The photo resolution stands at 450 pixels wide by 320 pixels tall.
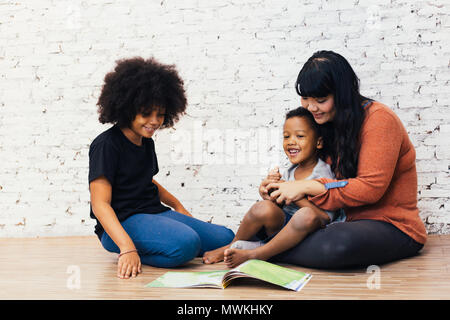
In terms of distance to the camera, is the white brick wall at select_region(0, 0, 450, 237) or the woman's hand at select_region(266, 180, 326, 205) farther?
the white brick wall at select_region(0, 0, 450, 237)

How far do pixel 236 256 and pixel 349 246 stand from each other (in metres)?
0.42

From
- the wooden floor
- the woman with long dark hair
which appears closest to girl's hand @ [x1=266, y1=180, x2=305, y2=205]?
the woman with long dark hair

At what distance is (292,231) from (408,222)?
0.50 m

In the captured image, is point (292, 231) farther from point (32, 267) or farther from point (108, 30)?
point (108, 30)

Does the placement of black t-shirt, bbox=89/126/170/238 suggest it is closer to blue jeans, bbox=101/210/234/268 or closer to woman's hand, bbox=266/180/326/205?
blue jeans, bbox=101/210/234/268

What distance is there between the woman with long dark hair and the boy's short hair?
59 cm

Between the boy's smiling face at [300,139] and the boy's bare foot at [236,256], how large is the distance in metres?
0.47

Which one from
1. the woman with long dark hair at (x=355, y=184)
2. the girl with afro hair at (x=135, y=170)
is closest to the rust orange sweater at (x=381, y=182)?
the woman with long dark hair at (x=355, y=184)

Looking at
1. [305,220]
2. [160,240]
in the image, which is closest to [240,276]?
[305,220]

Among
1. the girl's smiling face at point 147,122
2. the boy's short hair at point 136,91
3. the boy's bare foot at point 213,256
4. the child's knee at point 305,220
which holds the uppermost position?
the boy's short hair at point 136,91

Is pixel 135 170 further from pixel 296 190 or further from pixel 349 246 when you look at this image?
pixel 349 246

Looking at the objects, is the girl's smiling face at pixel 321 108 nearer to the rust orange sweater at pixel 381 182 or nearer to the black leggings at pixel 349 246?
the rust orange sweater at pixel 381 182

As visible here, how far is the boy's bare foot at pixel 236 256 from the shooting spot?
174cm

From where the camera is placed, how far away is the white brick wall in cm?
253
